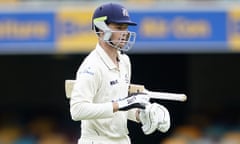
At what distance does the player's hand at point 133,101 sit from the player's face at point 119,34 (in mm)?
317

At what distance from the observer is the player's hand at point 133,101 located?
5.00 m

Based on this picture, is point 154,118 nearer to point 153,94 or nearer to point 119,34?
point 153,94

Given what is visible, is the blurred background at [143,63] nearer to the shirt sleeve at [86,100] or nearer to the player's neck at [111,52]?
the player's neck at [111,52]

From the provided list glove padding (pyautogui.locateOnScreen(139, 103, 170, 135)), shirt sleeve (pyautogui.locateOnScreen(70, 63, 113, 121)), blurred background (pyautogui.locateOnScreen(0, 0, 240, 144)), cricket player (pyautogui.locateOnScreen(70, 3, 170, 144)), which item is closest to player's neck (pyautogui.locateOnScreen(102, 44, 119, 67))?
cricket player (pyautogui.locateOnScreen(70, 3, 170, 144))

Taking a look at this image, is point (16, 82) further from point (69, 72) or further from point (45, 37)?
point (45, 37)

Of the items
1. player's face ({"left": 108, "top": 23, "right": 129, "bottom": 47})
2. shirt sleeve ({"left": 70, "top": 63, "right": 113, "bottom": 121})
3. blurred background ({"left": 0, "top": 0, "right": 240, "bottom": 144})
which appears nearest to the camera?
shirt sleeve ({"left": 70, "top": 63, "right": 113, "bottom": 121})

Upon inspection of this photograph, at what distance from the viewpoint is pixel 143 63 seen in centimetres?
1305

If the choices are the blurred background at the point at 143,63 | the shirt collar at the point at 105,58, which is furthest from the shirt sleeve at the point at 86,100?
the blurred background at the point at 143,63

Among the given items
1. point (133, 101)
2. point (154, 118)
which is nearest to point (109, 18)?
point (133, 101)

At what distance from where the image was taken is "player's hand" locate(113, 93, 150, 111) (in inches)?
197

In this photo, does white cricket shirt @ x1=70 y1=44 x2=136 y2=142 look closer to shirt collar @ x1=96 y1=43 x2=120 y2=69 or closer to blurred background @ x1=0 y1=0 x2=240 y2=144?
shirt collar @ x1=96 y1=43 x2=120 y2=69

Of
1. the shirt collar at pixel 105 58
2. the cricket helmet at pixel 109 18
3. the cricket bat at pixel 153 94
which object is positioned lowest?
the cricket bat at pixel 153 94

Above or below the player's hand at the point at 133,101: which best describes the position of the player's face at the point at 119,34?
above

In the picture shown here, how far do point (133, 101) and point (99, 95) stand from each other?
0.22m
